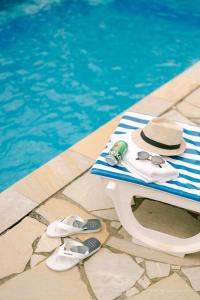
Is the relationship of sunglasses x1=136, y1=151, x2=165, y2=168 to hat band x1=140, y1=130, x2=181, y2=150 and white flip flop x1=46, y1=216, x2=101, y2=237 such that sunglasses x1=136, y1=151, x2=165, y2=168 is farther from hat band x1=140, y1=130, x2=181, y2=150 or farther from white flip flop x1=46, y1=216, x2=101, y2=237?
white flip flop x1=46, y1=216, x2=101, y2=237

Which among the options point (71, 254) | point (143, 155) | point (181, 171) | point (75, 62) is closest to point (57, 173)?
point (71, 254)

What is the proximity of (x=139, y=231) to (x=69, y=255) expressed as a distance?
22.0 inches

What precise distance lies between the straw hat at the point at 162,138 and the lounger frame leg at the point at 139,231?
0.36 metres

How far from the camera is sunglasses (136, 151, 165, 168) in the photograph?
9.77 ft

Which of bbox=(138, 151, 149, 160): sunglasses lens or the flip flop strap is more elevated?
bbox=(138, 151, 149, 160): sunglasses lens

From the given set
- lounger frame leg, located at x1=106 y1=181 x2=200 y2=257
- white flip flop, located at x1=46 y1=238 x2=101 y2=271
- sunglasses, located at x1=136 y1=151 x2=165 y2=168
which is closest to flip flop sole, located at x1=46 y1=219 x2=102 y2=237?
white flip flop, located at x1=46 y1=238 x2=101 y2=271

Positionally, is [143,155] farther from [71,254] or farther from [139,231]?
[71,254]

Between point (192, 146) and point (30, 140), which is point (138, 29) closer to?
point (30, 140)

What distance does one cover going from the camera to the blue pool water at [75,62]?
522cm

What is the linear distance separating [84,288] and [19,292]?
446mm

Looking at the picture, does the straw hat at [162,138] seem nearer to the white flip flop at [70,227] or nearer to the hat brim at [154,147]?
the hat brim at [154,147]

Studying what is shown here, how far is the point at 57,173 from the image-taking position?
391 centimetres

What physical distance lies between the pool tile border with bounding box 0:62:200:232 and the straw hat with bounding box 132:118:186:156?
99cm

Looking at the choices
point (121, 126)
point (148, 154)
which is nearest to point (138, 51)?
point (121, 126)
